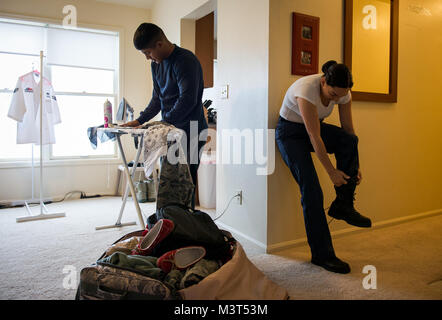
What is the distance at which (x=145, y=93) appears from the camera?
4570 mm

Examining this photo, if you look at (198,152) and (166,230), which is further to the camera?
(198,152)

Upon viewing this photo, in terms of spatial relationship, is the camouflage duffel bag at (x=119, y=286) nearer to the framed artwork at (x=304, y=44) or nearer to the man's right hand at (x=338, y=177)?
the man's right hand at (x=338, y=177)

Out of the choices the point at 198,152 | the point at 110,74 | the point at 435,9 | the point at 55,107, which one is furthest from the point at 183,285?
the point at 110,74

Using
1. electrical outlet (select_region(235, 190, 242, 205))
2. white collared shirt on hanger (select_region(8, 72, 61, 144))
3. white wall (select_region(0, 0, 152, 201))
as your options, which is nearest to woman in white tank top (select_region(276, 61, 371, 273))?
electrical outlet (select_region(235, 190, 242, 205))

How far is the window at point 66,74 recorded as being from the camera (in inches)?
153

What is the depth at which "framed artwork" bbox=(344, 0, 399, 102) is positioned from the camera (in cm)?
263

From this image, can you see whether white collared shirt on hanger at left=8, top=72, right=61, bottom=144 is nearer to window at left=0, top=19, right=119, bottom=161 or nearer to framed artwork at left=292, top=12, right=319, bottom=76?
window at left=0, top=19, right=119, bottom=161

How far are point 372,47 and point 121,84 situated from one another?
9.84 ft

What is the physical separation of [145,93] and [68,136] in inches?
43.8

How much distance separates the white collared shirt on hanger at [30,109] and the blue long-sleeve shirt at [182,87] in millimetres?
1769

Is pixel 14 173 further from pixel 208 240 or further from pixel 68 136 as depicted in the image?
pixel 208 240

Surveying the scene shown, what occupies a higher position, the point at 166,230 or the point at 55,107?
the point at 55,107

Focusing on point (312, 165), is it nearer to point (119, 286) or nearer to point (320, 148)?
point (320, 148)

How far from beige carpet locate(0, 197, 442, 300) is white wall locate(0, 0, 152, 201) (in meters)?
0.78
